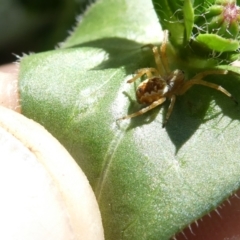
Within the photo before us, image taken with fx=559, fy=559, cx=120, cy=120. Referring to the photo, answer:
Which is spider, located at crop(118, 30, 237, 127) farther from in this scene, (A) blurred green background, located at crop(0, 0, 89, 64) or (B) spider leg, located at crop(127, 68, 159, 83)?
(A) blurred green background, located at crop(0, 0, 89, 64)

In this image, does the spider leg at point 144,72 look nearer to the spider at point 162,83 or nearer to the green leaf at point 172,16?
the spider at point 162,83

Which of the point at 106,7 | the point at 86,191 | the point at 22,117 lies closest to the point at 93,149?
the point at 86,191

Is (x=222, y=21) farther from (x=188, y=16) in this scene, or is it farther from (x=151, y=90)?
(x=151, y=90)

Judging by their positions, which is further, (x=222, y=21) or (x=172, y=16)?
(x=172, y=16)

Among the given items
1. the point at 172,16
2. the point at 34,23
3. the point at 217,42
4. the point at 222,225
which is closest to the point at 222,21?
the point at 217,42

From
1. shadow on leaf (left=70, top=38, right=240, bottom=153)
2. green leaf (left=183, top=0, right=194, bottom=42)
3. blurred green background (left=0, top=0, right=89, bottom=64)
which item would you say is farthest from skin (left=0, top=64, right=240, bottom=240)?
blurred green background (left=0, top=0, right=89, bottom=64)
